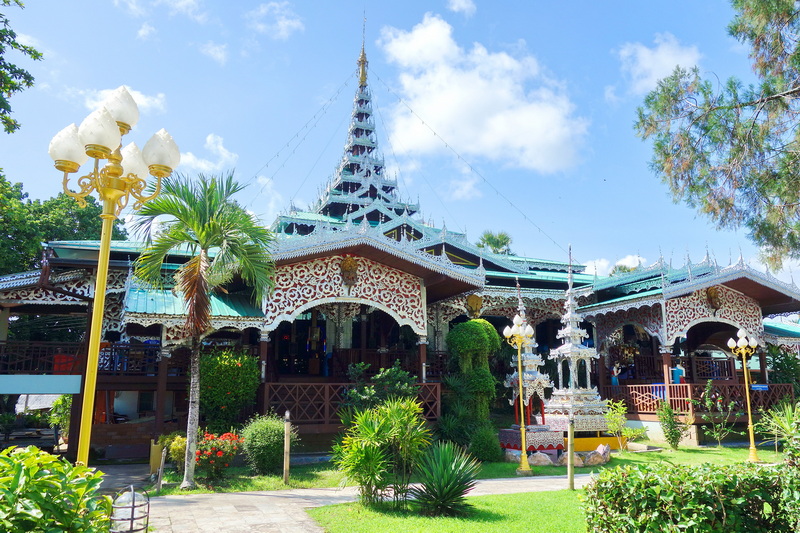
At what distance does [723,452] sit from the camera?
15.8 meters

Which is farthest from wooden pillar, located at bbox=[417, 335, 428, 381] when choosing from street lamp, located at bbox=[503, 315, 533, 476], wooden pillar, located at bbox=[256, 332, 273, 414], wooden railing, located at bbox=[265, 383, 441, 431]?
wooden pillar, located at bbox=[256, 332, 273, 414]

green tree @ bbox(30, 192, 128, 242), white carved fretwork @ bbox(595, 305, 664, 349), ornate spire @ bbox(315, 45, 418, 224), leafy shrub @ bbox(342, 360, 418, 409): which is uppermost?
ornate spire @ bbox(315, 45, 418, 224)

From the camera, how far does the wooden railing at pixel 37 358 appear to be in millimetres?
13078

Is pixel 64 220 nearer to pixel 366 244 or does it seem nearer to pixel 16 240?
pixel 16 240

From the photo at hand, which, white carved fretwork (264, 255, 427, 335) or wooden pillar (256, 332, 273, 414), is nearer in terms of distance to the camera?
wooden pillar (256, 332, 273, 414)

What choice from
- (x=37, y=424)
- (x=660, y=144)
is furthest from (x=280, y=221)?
(x=660, y=144)

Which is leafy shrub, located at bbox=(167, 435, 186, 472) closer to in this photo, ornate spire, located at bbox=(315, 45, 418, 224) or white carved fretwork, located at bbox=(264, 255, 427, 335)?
white carved fretwork, located at bbox=(264, 255, 427, 335)

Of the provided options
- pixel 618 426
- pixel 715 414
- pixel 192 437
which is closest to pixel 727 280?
pixel 715 414

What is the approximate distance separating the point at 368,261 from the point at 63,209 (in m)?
13.6

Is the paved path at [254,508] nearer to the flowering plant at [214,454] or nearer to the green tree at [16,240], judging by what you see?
the flowering plant at [214,454]

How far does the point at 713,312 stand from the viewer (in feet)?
63.6

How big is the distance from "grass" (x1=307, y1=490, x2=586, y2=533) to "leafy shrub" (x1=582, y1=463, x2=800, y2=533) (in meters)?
1.93

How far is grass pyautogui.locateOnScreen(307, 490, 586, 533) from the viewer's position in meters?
7.38

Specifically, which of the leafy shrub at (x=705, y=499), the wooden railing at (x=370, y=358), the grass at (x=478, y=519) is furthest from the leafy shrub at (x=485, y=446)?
the leafy shrub at (x=705, y=499)
